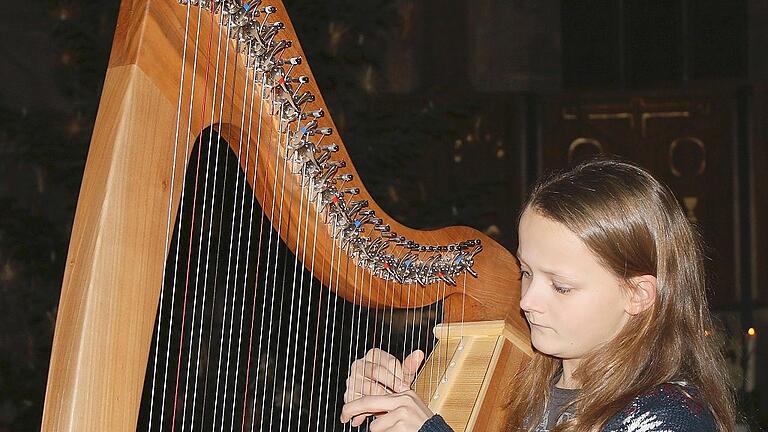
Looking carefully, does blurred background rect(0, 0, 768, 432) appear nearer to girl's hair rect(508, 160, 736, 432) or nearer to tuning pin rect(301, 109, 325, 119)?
girl's hair rect(508, 160, 736, 432)

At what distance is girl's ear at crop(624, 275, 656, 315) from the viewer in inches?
55.1

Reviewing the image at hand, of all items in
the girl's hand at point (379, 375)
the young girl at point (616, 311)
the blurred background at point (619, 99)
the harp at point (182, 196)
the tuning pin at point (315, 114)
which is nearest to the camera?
the harp at point (182, 196)

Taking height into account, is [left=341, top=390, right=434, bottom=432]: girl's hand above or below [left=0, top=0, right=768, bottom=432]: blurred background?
below

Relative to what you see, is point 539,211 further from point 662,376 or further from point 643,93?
point 643,93

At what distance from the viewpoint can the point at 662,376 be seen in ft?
4.54

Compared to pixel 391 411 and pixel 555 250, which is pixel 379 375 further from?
pixel 555 250

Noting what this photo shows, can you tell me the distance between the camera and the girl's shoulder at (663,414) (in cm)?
130

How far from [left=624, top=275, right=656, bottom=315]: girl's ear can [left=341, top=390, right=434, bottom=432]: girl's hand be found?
1.00 ft

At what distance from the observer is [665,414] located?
1303 mm

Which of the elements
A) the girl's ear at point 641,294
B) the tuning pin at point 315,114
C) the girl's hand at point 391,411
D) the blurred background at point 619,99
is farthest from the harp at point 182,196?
the blurred background at point 619,99

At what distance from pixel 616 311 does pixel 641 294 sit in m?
0.05

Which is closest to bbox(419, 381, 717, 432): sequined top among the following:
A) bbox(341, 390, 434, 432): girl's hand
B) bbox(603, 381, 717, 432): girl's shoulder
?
bbox(603, 381, 717, 432): girl's shoulder

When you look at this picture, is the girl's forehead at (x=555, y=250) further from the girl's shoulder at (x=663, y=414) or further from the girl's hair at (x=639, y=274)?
the girl's shoulder at (x=663, y=414)

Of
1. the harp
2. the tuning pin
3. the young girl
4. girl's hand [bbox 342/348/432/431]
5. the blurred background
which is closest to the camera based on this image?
the harp
